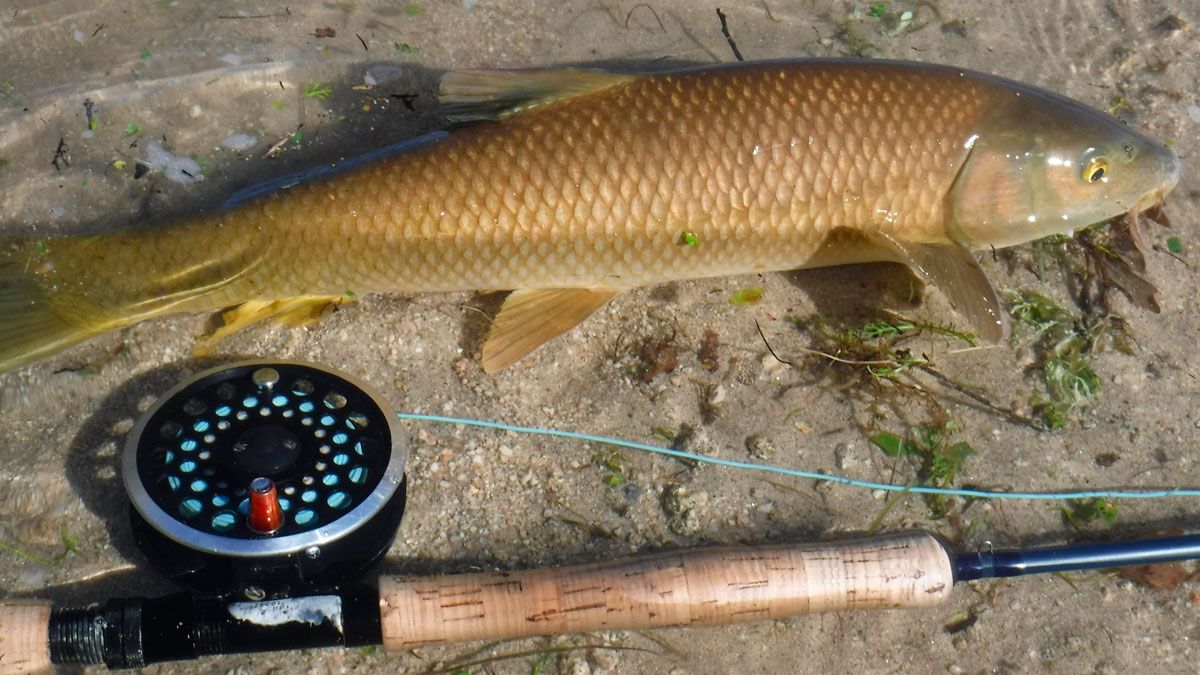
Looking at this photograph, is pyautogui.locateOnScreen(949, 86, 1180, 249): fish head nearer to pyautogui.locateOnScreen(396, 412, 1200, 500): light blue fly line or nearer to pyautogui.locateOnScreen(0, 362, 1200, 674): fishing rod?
pyautogui.locateOnScreen(396, 412, 1200, 500): light blue fly line

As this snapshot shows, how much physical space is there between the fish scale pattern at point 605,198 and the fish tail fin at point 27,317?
0.07 metres

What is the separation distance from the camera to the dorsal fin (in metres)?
3.32

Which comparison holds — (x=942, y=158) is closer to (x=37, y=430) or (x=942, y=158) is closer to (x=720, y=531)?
(x=720, y=531)

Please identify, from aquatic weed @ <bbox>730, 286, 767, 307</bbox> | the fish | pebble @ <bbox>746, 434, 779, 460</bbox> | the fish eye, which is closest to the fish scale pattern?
the fish

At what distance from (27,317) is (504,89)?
5.21 ft

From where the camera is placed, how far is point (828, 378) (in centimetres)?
353

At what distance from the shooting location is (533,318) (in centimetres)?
344

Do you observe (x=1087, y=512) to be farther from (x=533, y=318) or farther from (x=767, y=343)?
(x=533, y=318)

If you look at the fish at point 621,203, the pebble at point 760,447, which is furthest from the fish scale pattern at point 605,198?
the pebble at point 760,447

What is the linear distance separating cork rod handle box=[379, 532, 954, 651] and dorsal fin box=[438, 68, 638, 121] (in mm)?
1479

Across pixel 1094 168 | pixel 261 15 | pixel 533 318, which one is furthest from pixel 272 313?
pixel 1094 168

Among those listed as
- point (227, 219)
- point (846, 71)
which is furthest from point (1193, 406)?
point (227, 219)

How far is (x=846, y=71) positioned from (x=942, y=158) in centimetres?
43

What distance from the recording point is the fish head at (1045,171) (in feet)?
11.5
